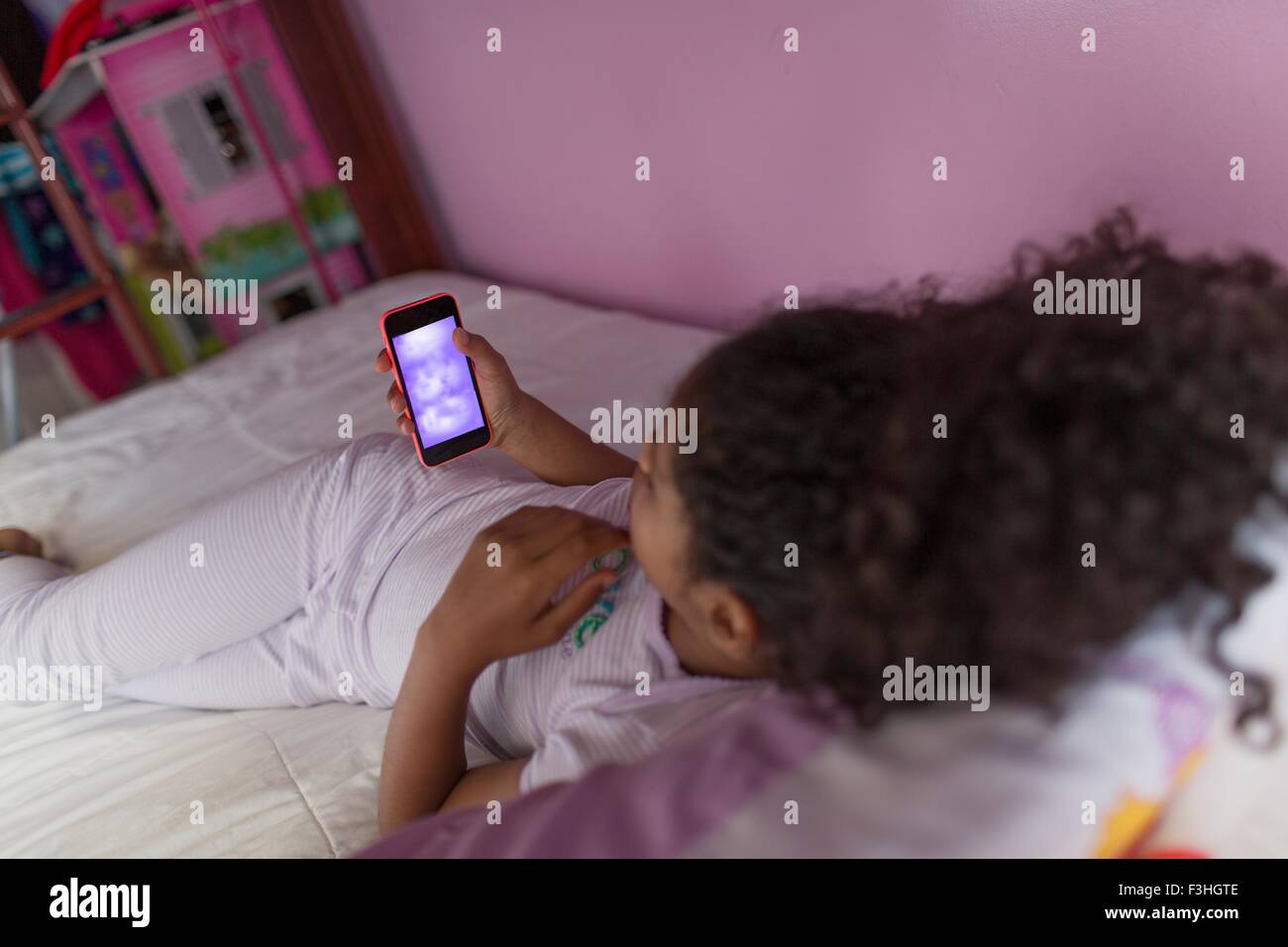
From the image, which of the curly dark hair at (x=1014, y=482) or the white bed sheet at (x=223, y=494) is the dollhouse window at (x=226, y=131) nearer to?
the white bed sheet at (x=223, y=494)

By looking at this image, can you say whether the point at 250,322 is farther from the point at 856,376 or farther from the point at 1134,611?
the point at 1134,611

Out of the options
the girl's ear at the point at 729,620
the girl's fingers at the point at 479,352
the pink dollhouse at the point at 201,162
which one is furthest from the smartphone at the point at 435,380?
the pink dollhouse at the point at 201,162

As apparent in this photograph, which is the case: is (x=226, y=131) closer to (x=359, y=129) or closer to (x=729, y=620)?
(x=359, y=129)

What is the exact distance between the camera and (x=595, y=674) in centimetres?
75

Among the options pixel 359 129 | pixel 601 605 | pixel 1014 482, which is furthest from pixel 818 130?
pixel 359 129

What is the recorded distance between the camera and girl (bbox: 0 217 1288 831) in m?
0.49

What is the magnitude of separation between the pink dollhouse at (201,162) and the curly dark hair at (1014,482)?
1779 mm

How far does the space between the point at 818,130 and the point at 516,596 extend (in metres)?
0.88

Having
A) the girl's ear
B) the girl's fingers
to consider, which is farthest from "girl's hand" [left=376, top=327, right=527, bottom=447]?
the girl's ear

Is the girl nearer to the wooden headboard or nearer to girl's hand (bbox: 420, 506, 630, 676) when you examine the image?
girl's hand (bbox: 420, 506, 630, 676)

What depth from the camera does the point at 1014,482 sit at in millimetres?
483

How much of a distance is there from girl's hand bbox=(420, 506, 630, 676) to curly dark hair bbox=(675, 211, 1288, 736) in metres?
0.16
